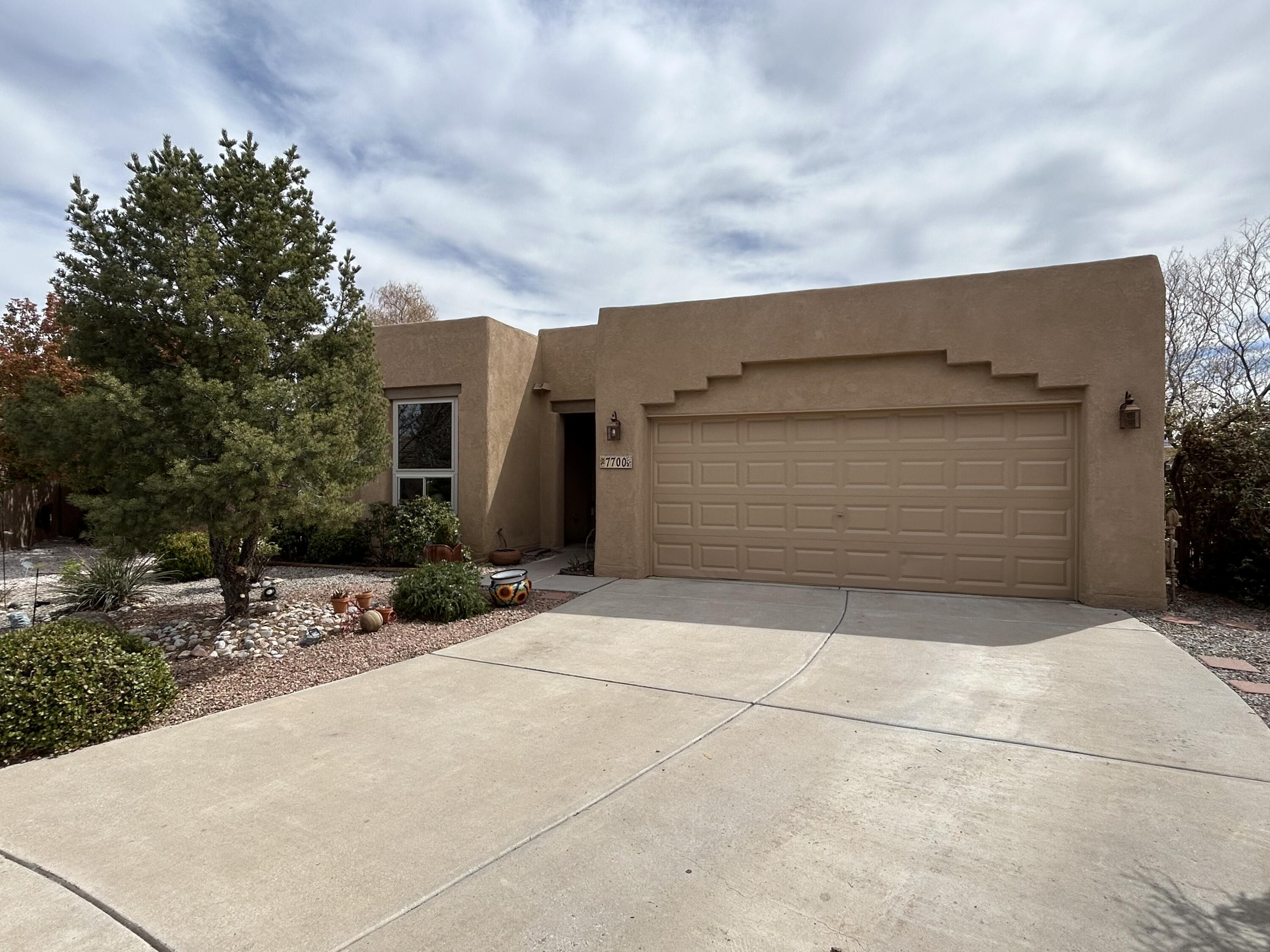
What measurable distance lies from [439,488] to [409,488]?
2.19 ft

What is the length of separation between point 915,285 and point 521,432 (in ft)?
22.6

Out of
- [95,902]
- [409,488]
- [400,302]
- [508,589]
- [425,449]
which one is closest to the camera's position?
[95,902]

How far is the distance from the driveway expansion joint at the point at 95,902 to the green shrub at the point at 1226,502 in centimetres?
1014

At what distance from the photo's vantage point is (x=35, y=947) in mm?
2219

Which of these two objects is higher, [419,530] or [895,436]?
[895,436]

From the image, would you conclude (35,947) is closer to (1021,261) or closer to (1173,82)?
(1021,261)

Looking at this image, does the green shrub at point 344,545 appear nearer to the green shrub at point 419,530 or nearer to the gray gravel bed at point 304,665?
the green shrub at point 419,530

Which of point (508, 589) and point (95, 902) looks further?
point (508, 589)

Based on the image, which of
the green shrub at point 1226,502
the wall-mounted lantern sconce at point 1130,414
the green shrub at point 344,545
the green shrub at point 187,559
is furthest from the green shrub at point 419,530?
the green shrub at point 1226,502

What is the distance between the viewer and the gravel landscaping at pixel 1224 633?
16.6ft

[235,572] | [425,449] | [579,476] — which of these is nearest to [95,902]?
[235,572]

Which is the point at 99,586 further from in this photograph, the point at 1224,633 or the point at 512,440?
the point at 1224,633

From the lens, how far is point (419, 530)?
1025cm

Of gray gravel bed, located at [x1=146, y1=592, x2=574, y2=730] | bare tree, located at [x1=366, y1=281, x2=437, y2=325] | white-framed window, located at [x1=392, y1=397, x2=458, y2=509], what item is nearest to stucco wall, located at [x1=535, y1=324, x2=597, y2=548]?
white-framed window, located at [x1=392, y1=397, x2=458, y2=509]
